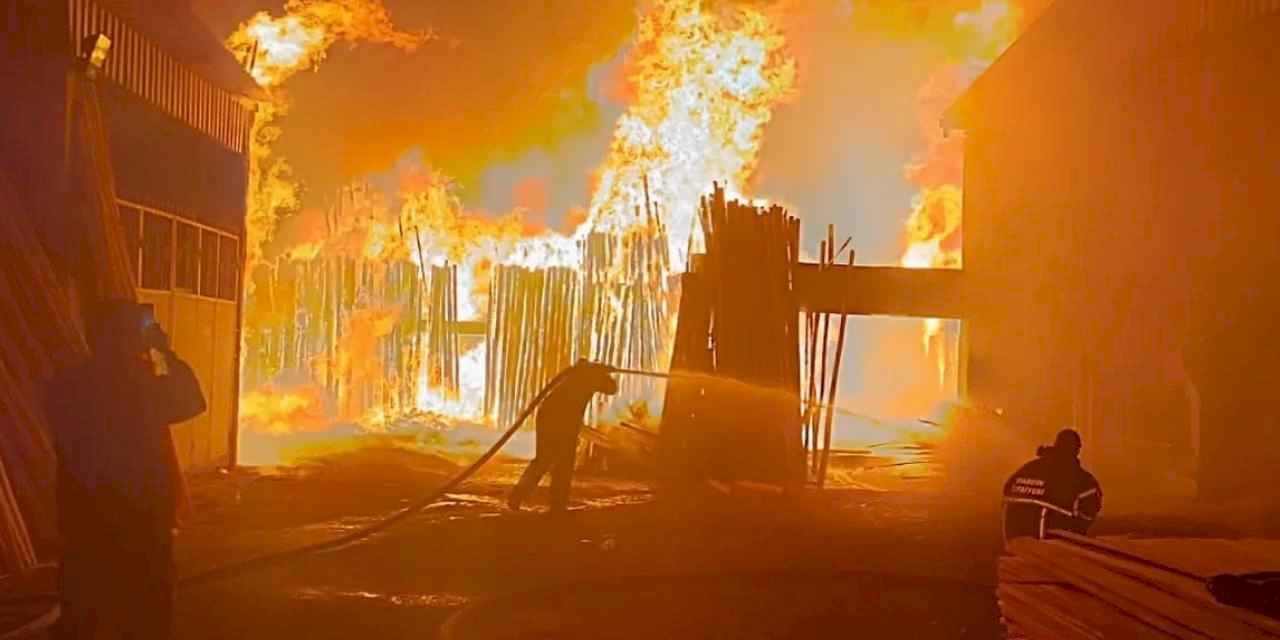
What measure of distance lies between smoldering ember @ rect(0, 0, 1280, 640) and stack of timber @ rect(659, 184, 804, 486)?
55 mm

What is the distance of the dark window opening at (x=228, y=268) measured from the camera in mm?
15625

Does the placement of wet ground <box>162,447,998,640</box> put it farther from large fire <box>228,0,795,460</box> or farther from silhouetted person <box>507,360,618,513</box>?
large fire <box>228,0,795,460</box>

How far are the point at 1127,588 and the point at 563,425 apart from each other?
9.10 meters

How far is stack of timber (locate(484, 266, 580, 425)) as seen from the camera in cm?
2033

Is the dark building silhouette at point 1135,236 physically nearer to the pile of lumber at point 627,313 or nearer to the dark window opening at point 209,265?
the pile of lumber at point 627,313

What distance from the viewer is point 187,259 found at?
14.3 m

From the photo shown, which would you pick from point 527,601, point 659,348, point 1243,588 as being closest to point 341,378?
point 659,348

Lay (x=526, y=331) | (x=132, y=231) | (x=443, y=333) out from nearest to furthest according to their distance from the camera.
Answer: (x=132, y=231)
(x=526, y=331)
(x=443, y=333)

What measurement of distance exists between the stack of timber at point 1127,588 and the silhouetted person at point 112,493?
3662mm

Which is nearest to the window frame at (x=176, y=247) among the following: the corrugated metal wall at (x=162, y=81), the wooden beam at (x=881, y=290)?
the corrugated metal wall at (x=162, y=81)

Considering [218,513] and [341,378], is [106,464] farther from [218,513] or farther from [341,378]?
[341,378]

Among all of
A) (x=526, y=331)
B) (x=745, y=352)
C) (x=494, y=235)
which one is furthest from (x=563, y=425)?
(x=494, y=235)

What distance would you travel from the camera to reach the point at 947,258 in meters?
23.8

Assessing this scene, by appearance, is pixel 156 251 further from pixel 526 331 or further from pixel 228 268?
pixel 526 331
